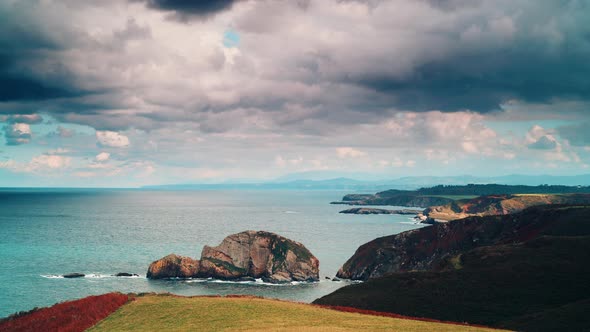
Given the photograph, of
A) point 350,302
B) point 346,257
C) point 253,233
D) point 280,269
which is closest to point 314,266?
point 280,269

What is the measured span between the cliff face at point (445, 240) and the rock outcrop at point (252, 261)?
1151 cm

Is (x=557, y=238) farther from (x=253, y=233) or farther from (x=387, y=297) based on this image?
(x=253, y=233)

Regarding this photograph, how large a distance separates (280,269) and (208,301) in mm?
73382

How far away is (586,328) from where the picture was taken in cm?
4191

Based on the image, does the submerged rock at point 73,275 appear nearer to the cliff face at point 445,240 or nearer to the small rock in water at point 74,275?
the small rock in water at point 74,275

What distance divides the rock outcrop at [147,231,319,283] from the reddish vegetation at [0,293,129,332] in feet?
211

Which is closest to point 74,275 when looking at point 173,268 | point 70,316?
point 173,268

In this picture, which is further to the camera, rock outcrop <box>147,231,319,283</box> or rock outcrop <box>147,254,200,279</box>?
rock outcrop <box>147,231,319,283</box>

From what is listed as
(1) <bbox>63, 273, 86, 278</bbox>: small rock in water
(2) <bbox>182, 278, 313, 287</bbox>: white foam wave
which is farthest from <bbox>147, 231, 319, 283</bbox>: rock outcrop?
(1) <bbox>63, 273, 86, 278</bbox>: small rock in water

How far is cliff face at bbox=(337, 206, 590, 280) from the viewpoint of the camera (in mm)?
114562

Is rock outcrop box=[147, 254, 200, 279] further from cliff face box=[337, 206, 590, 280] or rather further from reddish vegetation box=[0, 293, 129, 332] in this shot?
reddish vegetation box=[0, 293, 129, 332]

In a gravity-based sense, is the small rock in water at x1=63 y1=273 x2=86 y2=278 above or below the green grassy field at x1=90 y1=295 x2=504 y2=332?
below

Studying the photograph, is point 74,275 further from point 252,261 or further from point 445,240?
point 445,240

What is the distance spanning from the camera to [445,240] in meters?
123
